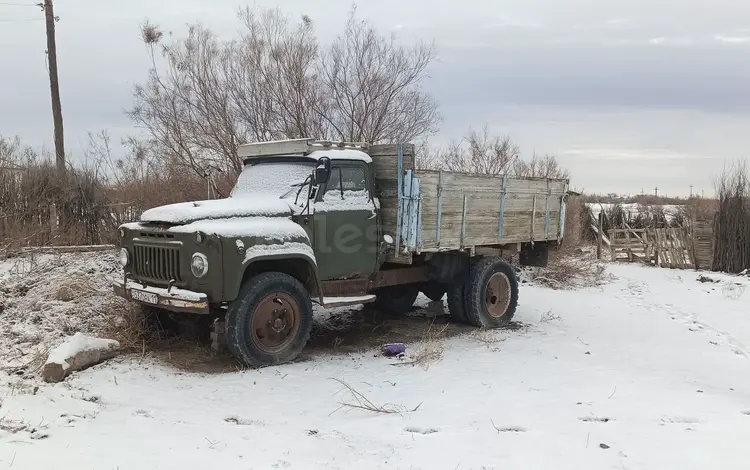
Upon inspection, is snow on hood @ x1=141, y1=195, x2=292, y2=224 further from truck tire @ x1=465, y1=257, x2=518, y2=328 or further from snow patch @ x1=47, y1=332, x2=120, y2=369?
truck tire @ x1=465, y1=257, x2=518, y2=328

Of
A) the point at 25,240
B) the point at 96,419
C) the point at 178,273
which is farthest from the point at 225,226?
the point at 25,240

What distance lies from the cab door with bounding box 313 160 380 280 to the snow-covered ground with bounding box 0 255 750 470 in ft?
3.55

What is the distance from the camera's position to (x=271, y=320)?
6.48 meters

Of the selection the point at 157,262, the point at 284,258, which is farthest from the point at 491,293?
the point at 157,262

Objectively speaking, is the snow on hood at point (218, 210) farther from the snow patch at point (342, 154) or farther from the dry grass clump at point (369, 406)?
the dry grass clump at point (369, 406)

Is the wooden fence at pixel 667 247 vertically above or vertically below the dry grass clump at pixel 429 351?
above

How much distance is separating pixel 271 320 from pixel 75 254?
464cm

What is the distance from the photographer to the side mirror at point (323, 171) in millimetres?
6789

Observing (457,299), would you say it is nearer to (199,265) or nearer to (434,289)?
(434,289)

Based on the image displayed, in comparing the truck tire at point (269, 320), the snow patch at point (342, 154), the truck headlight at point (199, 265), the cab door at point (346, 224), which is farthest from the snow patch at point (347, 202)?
the truck headlight at point (199, 265)

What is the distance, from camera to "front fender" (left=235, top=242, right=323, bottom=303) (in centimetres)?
619

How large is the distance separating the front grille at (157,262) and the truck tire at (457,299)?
4.27 m

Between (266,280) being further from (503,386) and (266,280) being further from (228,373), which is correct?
(503,386)

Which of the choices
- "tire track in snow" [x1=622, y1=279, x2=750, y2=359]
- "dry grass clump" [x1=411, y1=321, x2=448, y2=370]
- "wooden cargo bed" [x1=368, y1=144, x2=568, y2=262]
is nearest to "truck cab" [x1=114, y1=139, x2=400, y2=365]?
"wooden cargo bed" [x1=368, y1=144, x2=568, y2=262]
